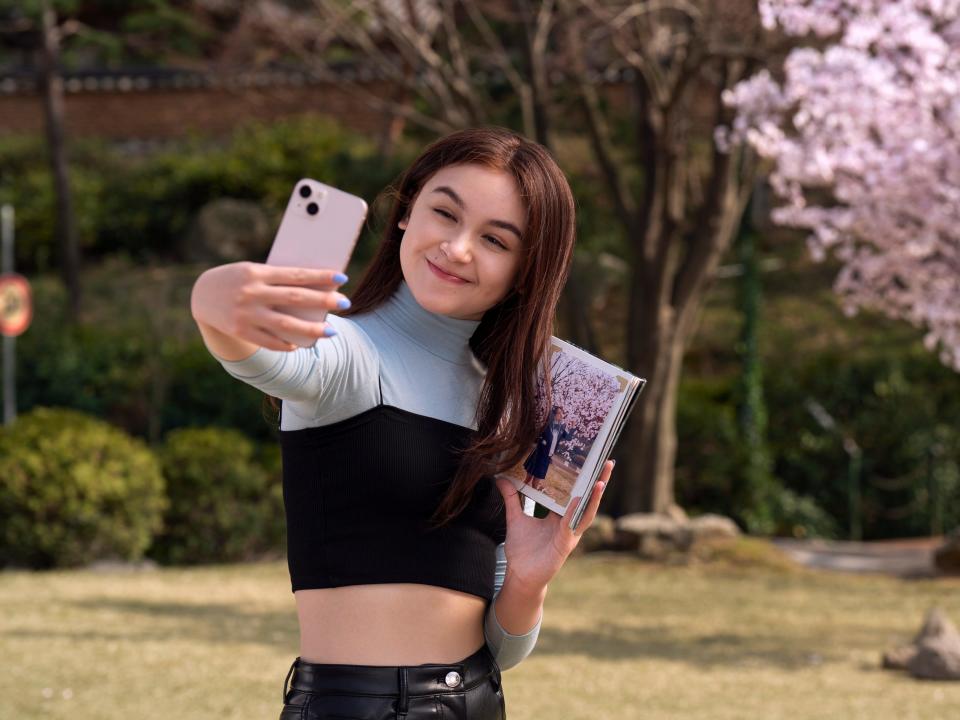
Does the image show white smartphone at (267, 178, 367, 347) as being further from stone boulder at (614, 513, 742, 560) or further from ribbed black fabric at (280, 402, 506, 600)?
stone boulder at (614, 513, 742, 560)

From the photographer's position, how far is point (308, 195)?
5.97 feet

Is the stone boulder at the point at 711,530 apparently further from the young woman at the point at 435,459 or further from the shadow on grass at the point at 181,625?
the young woman at the point at 435,459

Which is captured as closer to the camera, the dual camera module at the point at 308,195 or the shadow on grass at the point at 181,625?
the dual camera module at the point at 308,195

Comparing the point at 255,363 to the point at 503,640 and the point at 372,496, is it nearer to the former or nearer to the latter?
the point at 372,496

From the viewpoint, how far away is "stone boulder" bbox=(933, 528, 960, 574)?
39.4ft

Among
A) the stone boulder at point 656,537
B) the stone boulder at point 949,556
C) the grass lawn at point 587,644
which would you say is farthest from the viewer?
the stone boulder at point 656,537

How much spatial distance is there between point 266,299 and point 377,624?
69 centimetres

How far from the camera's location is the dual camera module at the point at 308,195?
5.95ft

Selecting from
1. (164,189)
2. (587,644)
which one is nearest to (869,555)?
(587,644)

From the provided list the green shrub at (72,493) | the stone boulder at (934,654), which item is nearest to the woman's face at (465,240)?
the stone boulder at (934,654)

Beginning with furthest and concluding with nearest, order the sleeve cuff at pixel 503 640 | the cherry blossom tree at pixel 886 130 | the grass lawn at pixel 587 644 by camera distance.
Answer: the cherry blossom tree at pixel 886 130
the grass lawn at pixel 587 644
the sleeve cuff at pixel 503 640

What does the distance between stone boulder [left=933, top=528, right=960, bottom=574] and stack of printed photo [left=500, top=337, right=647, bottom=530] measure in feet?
35.0

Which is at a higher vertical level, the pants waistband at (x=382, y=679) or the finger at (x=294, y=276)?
the finger at (x=294, y=276)

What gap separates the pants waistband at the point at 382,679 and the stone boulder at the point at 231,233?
1796 centimetres
